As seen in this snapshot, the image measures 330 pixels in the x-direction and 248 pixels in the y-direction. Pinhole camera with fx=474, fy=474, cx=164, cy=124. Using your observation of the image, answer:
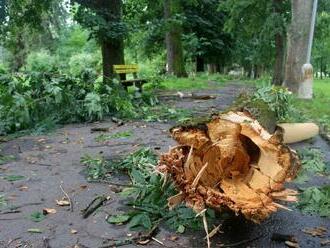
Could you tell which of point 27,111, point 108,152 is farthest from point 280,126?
point 27,111

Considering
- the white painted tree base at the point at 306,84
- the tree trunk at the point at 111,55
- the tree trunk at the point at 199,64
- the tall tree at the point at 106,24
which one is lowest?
the tree trunk at the point at 199,64

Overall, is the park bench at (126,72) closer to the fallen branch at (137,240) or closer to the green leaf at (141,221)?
the green leaf at (141,221)

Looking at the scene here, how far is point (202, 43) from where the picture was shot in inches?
956

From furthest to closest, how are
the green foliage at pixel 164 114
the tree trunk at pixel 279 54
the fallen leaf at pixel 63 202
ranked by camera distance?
the tree trunk at pixel 279 54, the green foliage at pixel 164 114, the fallen leaf at pixel 63 202

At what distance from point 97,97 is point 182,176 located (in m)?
5.97

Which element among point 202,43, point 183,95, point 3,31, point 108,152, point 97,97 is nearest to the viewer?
point 108,152

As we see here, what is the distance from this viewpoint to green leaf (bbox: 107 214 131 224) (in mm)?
4055

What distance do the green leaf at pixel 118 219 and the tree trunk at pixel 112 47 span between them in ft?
29.9

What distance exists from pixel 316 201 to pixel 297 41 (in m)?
8.55

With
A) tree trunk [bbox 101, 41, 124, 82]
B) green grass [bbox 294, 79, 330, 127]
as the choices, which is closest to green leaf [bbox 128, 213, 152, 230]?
green grass [bbox 294, 79, 330, 127]

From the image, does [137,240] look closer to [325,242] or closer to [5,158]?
[325,242]

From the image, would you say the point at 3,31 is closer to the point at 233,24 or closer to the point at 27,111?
the point at 27,111

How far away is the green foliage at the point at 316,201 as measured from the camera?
4.22 m

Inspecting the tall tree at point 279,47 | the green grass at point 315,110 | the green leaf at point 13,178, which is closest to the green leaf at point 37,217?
the green leaf at point 13,178
